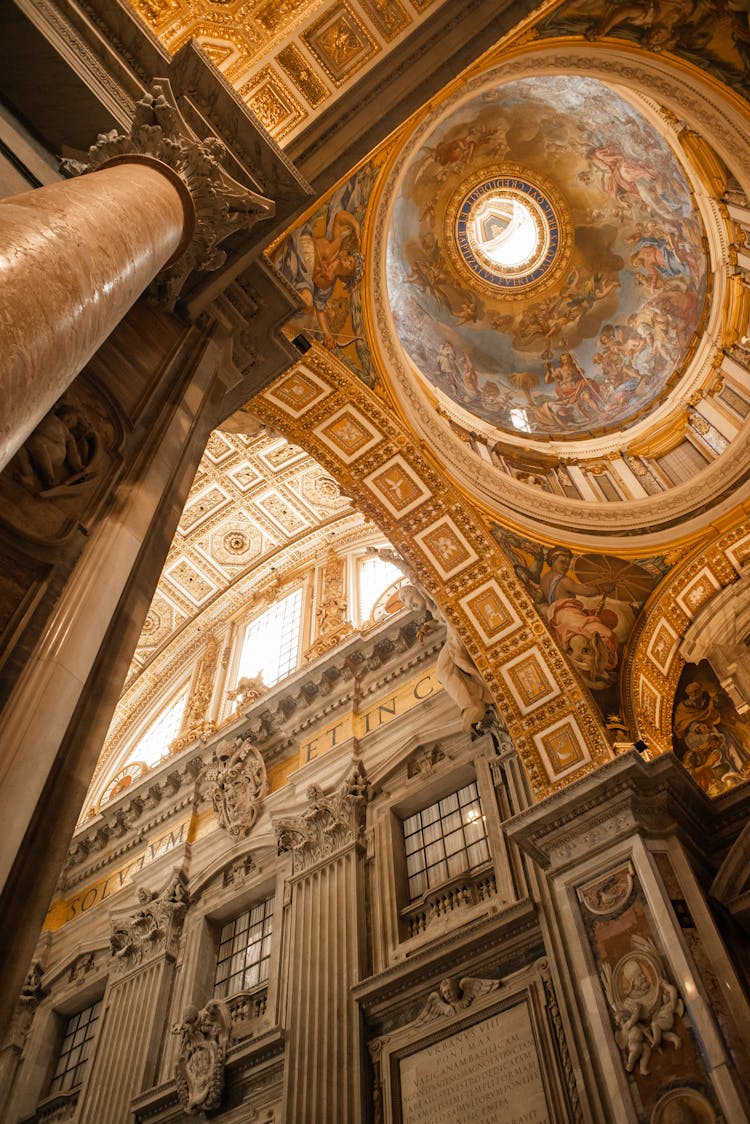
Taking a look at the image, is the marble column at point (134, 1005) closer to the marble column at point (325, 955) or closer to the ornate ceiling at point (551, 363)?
the marble column at point (325, 955)

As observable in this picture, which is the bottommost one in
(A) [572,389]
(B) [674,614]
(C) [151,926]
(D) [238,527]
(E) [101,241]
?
(E) [101,241]

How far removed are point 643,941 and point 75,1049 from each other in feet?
33.8

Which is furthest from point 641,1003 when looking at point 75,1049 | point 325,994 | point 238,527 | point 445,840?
point 238,527

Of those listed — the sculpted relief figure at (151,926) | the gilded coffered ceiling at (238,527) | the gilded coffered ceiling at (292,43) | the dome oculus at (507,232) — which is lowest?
the sculpted relief figure at (151,926)

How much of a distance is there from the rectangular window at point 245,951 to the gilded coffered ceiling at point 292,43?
35.1 feet

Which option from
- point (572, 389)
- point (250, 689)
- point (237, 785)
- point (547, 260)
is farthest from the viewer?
point (250, 689)

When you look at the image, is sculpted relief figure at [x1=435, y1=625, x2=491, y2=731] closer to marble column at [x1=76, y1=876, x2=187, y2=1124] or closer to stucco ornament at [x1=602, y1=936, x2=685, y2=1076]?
stucco ornament at [x1=602, y1=936, x2=685, y2=1076]

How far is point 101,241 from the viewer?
385cm

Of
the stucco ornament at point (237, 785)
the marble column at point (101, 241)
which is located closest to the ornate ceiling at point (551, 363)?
the marble column at point (101, 241)

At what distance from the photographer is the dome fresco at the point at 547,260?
42.2ft

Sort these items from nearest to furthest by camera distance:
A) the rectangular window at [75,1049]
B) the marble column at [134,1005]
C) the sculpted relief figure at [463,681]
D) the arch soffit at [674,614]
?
the arch soffit at [674,614]
the marble column at [134,1005]
the sculpted relief figure at [463,681]
the rectangular window at [75,1049]

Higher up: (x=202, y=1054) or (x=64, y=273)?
(x=202, y=1054)

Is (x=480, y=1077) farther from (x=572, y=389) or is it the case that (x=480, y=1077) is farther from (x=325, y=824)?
(x=572, y=389)

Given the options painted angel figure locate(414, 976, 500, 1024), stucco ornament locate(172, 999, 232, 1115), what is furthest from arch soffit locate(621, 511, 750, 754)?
stucco ornament locate(172, 999, 232, 1115)
